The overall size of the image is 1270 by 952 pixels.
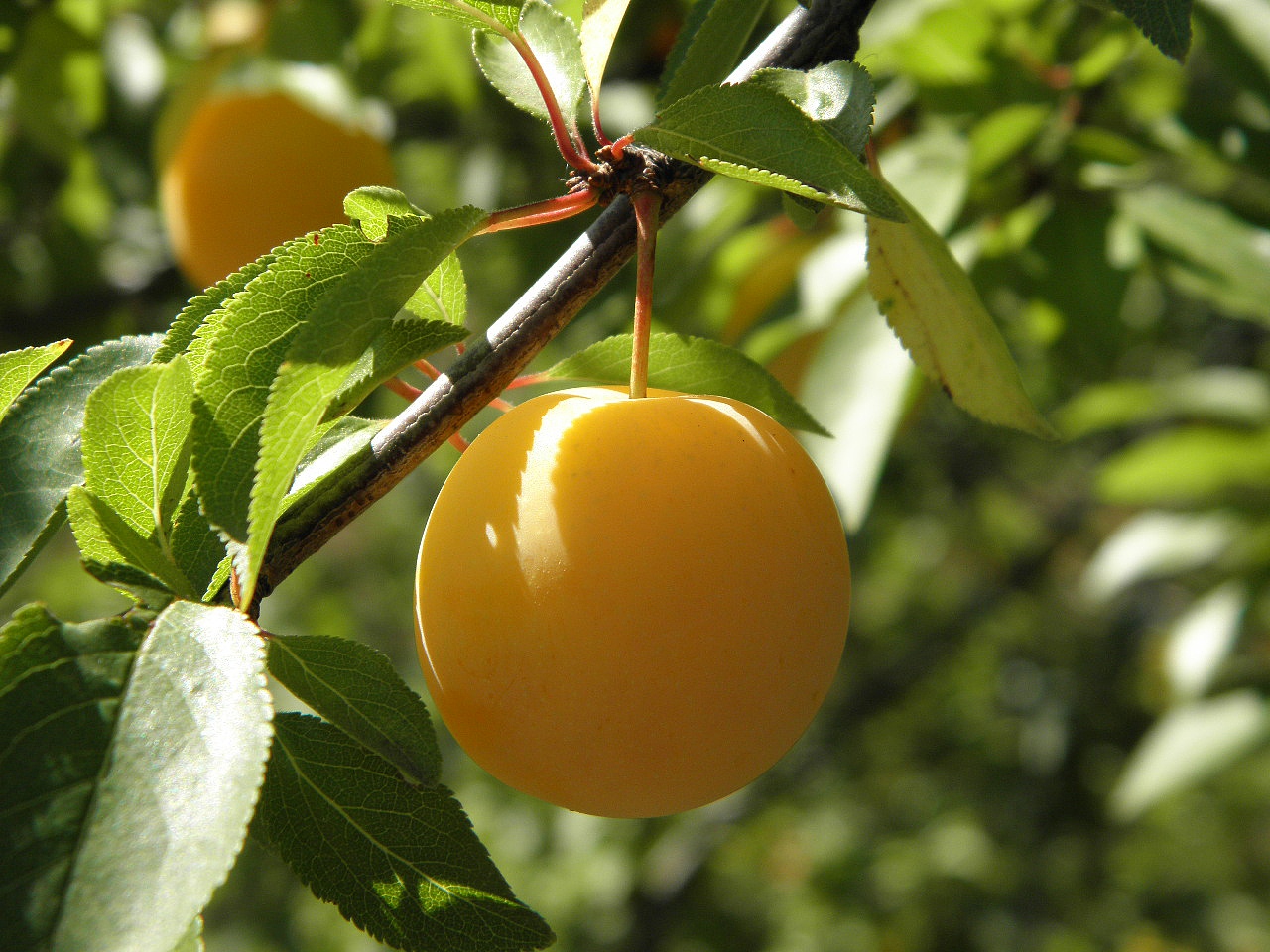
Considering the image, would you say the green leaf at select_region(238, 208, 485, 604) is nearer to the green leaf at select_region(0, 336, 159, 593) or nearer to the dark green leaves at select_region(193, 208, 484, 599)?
the dark green leaves at select_region(193, 208, 484, 599)

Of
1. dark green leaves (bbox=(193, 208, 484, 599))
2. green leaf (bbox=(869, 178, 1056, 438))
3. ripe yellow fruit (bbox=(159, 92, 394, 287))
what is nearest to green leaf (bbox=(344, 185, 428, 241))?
dark green leaves (bbox=(193, 208, 484, 599))

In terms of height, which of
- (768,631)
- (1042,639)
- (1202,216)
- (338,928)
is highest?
(768,631)

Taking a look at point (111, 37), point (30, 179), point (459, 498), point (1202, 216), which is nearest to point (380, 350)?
point (459, 498)

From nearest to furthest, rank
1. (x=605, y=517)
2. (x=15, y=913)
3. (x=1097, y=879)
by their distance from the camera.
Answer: (x=15, y=913)
(x=605, y=517)
(x=1097, y=879)

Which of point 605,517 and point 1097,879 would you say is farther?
point 1097,879

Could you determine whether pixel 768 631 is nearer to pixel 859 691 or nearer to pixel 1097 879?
pixel 859 691

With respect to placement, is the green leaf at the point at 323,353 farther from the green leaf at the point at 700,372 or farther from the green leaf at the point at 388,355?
the green leaf at the point at 700,372

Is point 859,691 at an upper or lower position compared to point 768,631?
lower
